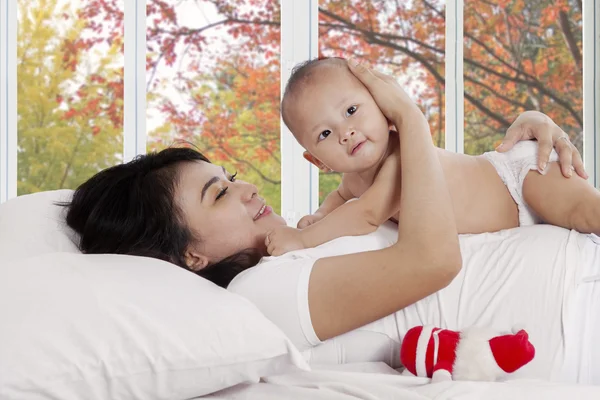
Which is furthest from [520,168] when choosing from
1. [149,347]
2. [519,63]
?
[519,63]

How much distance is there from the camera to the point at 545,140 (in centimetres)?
163

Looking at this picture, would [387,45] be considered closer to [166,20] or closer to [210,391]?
[166,20]

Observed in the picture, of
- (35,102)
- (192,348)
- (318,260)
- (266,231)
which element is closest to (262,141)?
(35,102)

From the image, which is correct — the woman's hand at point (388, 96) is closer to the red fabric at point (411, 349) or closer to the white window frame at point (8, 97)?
the red fabric at point (411, 349)

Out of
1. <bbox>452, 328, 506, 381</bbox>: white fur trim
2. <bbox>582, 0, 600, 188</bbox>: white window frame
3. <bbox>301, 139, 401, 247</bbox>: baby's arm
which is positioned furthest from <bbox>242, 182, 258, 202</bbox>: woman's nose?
<bbox>582, 0, 600, 188</bbox>: white window frame

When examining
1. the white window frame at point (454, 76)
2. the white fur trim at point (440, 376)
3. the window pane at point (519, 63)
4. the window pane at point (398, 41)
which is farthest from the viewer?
the window pane at point (519, 63)

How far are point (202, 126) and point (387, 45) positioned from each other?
1.16 m

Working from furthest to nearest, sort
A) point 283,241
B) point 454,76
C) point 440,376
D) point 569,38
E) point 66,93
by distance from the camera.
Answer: point 569,38 → point 454,76 → point 66,93 → point 283,241 → point 440,376

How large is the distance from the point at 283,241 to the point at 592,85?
313cm

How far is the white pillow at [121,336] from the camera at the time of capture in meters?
1.01

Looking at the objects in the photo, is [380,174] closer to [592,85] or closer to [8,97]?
[8,97]

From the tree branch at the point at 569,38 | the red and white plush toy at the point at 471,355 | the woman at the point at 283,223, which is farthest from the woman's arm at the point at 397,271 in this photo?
the tree branch at the point at 569,38

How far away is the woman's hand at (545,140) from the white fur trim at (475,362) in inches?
21.2

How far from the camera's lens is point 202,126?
388cm
